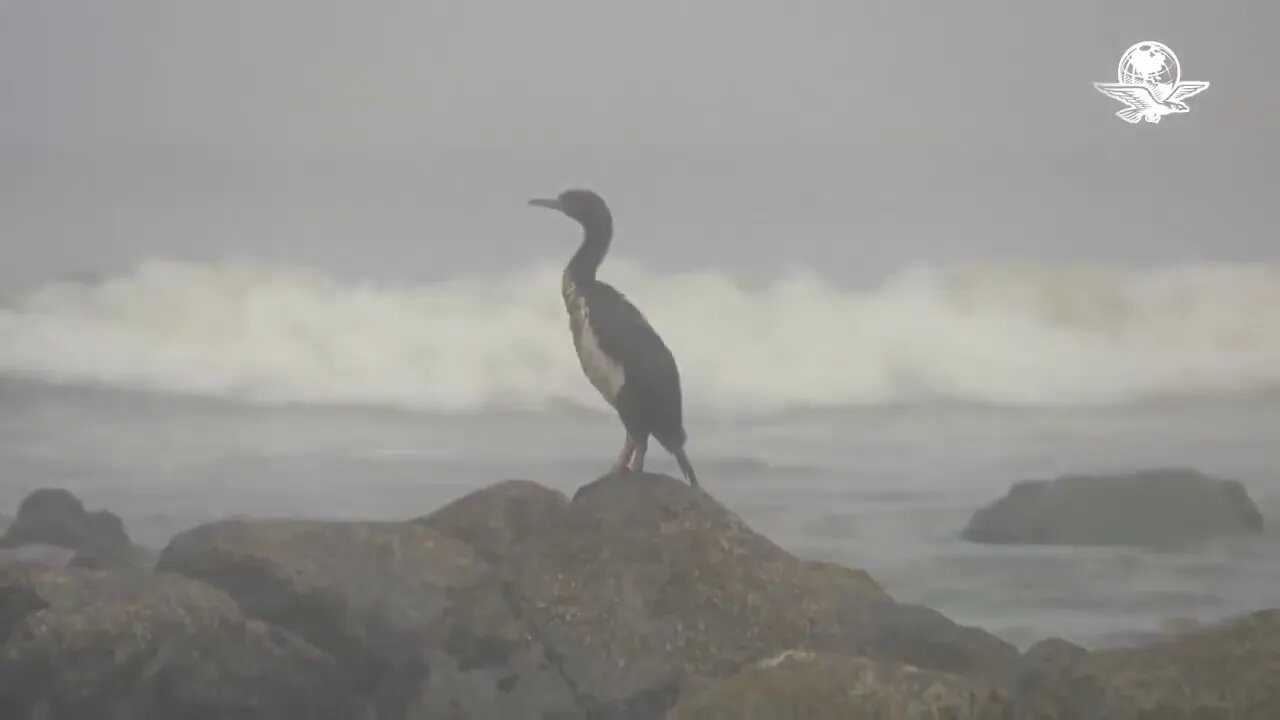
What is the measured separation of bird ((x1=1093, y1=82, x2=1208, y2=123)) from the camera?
A: 2783 mm

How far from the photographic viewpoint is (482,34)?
2859 millimetres

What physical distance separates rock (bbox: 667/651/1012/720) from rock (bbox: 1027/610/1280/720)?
0.15m

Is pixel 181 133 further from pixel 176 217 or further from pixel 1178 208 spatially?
pixel 1178 208

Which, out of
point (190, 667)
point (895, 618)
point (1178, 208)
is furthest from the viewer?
point (1178, 208)

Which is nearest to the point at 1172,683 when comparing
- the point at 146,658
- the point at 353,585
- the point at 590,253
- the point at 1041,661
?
the point at 1041,661

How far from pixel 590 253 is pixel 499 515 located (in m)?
0.62

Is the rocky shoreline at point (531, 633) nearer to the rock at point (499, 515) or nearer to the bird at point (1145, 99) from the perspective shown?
the rock at point (499, 515)

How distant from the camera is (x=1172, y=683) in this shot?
2.36 m

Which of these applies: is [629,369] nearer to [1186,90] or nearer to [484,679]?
[484,679]

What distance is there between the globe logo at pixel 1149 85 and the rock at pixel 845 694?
136 centimetres

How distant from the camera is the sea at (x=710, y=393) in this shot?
2.68 metres

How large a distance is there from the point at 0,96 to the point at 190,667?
1454mm

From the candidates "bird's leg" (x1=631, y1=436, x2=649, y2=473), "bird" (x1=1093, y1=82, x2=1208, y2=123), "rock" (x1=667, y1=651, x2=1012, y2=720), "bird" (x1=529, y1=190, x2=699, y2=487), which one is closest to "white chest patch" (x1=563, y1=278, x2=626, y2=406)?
"bird" (x1=529, y1=190, x2=699, y2=487)

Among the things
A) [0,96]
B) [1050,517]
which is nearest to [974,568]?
[1050,517]
